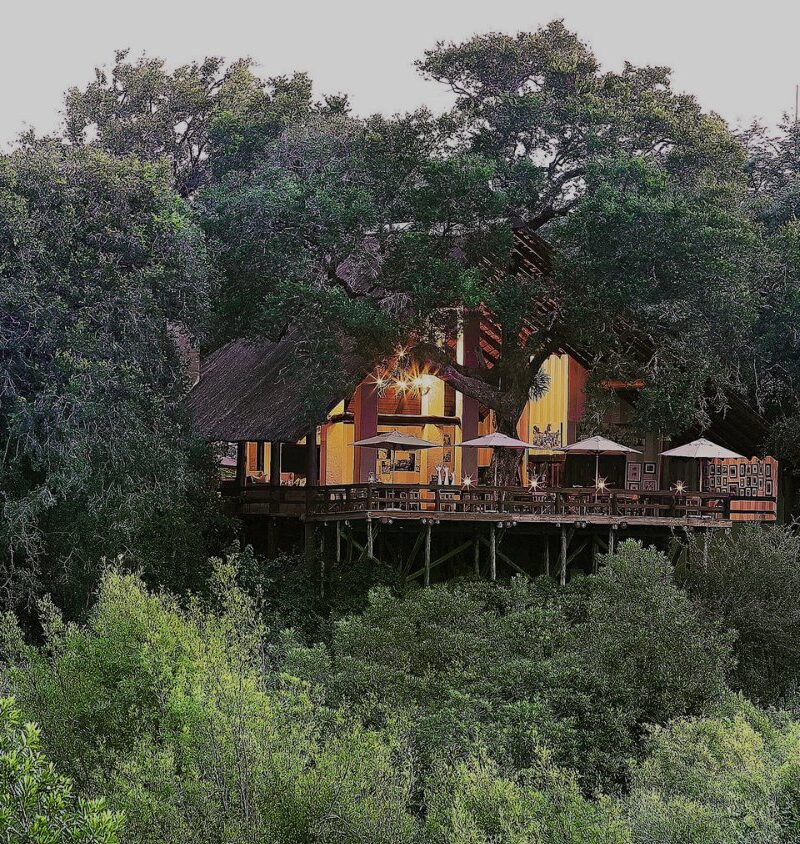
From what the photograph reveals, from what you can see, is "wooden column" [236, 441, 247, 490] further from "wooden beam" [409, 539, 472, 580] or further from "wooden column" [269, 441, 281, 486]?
"wooden beam" [409, 539, 472, 580]

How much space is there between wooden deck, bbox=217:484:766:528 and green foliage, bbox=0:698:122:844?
17.1 meters

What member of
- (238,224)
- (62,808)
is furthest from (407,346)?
(62,808)

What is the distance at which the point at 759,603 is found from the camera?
27.6 m

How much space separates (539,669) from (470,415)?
1103 cm

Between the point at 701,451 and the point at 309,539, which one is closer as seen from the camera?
the point at 309,539

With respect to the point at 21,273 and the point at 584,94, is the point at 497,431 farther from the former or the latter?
the point at 21,273

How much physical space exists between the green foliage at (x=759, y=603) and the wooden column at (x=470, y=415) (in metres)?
7.06

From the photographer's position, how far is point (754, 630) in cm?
2741

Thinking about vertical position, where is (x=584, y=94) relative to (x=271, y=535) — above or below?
above

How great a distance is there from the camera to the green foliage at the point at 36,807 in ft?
38.4

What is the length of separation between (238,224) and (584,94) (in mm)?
8122

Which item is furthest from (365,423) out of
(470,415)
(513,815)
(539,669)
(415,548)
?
(513,815)

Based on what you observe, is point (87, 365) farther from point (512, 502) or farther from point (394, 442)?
point (512, 502)

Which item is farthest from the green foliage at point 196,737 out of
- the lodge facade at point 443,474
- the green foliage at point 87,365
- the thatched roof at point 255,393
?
the thatched roof at point 255,393
